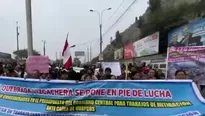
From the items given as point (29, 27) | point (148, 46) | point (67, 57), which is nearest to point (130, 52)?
point (148, 46)

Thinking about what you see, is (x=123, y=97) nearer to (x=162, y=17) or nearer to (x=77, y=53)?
(x=162, y=17)

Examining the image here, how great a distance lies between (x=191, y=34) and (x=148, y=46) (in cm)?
1327

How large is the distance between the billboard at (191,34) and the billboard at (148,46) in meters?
5.44

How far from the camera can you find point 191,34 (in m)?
A: 20.8

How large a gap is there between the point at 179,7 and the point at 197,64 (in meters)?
25.2

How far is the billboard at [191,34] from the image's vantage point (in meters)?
18.9

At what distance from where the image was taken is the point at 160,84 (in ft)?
18.7

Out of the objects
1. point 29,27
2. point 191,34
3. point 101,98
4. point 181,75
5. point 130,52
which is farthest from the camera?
point 130,52

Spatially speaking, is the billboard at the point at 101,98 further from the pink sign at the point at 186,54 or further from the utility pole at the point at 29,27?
the utility pole at the point at 29,27

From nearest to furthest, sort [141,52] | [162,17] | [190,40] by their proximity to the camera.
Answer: [190,40], [162,17], [141,52]

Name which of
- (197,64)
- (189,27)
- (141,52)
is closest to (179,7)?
(141,52)

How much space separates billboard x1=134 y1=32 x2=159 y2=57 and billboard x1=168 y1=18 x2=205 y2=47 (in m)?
5.44

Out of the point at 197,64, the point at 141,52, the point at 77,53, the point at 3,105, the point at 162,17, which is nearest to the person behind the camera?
the point at 3,105

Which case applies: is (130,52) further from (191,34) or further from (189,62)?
(189,62)
